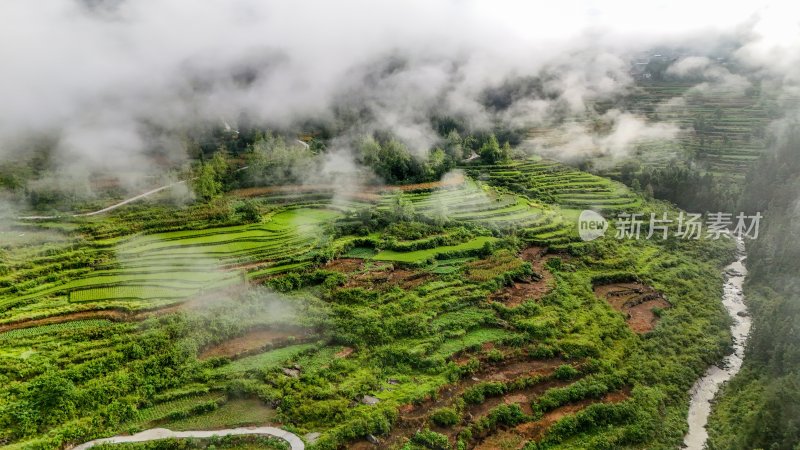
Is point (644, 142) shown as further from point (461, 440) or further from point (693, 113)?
point (461, 440)

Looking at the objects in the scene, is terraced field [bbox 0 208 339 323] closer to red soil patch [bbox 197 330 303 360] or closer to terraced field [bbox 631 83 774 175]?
red soil patch [bbox 197 330 303 360]

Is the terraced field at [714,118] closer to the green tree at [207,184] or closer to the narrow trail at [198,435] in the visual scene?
the green tree at [207,184]

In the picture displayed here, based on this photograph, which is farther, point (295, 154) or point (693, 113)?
point (693, 113)

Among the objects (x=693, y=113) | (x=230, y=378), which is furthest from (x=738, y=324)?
(x=693, y=113)

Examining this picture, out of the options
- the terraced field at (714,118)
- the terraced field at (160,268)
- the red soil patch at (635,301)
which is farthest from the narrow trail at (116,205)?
the terraced field at (714,118)

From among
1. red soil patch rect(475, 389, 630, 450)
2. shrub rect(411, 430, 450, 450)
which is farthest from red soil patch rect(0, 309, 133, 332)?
red soil patch rect(475, 389, 630, 450)
